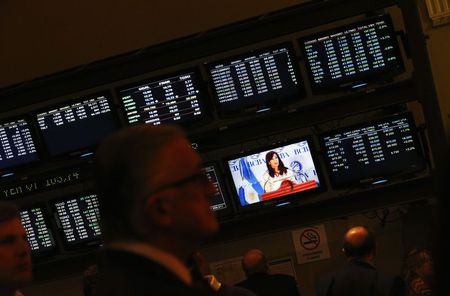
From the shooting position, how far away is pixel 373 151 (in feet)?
18.9

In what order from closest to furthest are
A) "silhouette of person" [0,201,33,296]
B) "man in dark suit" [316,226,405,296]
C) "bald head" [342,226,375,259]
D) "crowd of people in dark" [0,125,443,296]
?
"crowd of people in dark" [0,125,443,296] → "silhouette of person" [0,201,33,296] → "man in dark suit" [316,226,405,296] → "bald head" [342,226,375,259]

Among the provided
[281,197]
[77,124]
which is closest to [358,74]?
[281,197]

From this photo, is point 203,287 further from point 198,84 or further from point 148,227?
point 198,84

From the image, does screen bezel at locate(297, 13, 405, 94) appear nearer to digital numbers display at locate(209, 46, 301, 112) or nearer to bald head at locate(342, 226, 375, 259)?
digital numbers display at locate(209, 46, 301, 112)

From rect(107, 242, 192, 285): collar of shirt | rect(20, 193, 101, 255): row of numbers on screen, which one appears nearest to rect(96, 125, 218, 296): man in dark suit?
rect(107, 242, 192, 285): collar of shirt

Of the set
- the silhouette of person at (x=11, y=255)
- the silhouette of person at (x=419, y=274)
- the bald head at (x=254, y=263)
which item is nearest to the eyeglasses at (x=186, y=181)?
the silhouette of person at (x=11, y=255)

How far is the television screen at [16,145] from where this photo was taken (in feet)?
20.7

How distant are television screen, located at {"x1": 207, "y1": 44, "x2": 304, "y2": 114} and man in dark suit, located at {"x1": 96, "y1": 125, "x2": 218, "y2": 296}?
14.0 ft

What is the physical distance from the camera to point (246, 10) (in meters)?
6.61

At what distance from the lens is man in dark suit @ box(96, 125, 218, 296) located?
57.4 inches

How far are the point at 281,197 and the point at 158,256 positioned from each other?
4471 mm

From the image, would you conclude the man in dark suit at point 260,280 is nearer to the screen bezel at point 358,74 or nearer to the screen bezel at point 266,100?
the screen bezel at point 266,100

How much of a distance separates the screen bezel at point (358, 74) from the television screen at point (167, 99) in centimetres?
79

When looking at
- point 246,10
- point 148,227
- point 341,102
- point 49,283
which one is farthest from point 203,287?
point 49,283
